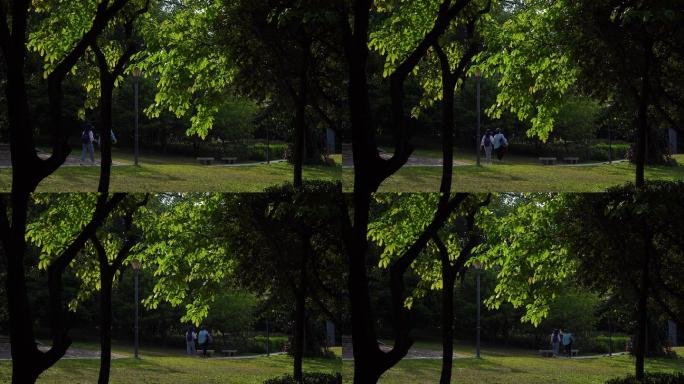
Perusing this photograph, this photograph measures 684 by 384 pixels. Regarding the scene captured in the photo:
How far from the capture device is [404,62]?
9266mm

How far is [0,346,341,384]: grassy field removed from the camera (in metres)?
9.81

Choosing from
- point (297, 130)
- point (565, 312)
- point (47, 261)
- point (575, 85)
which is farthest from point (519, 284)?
point (47, 261)

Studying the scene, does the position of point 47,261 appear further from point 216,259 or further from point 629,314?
point 629,314

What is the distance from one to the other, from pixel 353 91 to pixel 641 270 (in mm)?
3780

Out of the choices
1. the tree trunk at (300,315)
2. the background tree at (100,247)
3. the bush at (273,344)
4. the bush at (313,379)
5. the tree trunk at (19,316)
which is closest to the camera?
the tree trunk at (19,316)

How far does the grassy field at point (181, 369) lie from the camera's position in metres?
9.81

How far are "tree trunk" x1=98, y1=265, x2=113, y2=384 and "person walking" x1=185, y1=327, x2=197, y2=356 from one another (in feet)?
2.72

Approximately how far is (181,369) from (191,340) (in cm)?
33

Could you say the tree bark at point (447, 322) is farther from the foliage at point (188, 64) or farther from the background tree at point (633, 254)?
the foliage at point (188, 64)

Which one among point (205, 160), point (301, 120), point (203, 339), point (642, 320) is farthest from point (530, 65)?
point (203, 339)

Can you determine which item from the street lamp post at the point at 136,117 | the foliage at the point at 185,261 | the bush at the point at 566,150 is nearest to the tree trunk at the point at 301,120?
the foliage at the point at 185,261

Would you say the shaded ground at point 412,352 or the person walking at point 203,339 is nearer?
the shaded ground at point 412,352

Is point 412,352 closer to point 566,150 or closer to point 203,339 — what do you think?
point 203,339

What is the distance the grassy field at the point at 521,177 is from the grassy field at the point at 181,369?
6.69 ft
